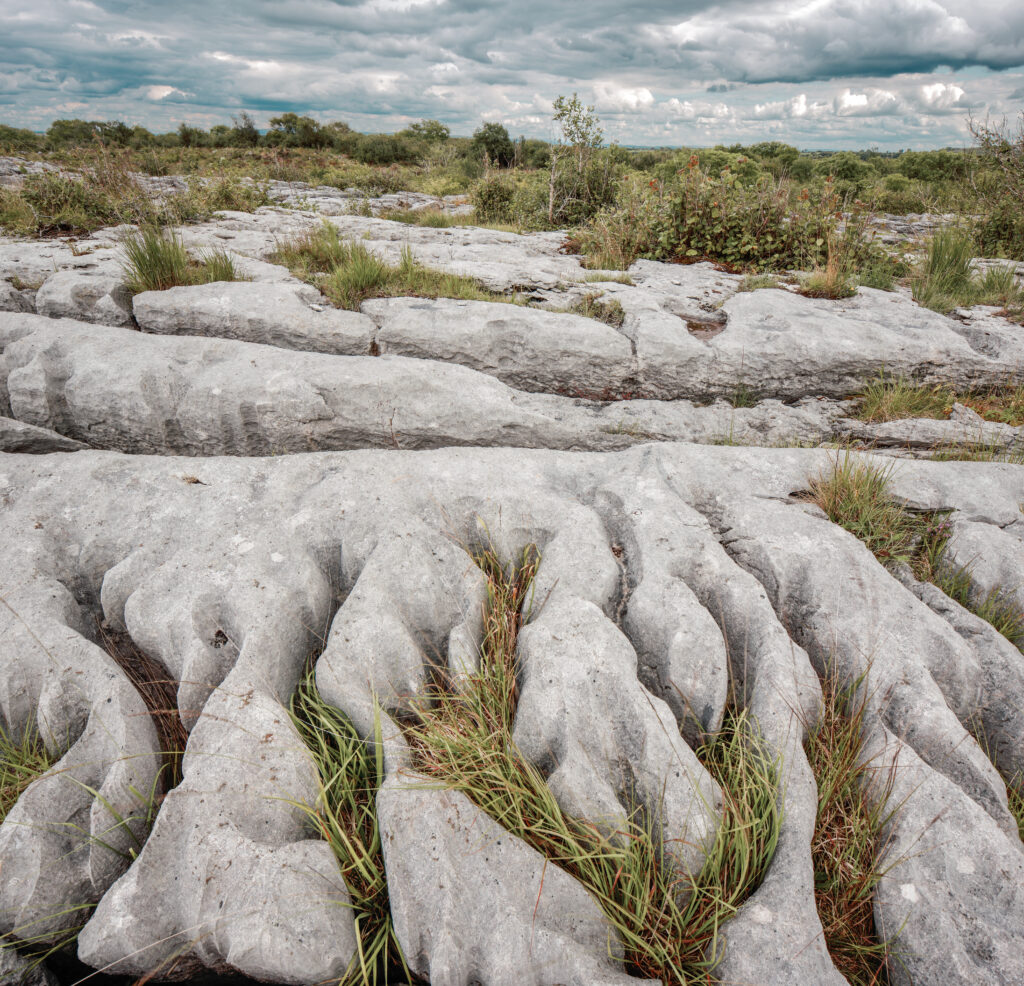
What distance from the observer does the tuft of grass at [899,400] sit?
16.8 ft

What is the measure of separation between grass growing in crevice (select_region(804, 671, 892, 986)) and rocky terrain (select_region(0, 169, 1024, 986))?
0.07m

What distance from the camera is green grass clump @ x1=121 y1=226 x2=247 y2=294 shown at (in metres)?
5.99

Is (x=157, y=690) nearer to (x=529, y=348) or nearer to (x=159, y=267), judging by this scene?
(x=529, y=348)

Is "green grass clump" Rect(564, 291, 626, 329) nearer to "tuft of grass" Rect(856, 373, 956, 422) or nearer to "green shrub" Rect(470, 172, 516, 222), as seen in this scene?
"tuft of grass" Rect(856, 373, 956, 422)

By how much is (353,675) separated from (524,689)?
0.85 meters

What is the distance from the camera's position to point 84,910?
236 centimetres

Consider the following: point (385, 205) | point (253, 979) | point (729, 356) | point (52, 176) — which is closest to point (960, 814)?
point (253, 979)

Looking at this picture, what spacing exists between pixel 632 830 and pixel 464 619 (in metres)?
1.28

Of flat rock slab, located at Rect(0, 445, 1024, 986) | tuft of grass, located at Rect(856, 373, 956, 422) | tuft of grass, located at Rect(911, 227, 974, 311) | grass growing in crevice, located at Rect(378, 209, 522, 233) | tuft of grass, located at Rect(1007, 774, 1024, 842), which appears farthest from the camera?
grass growing in crevice, located at Rect(378, 209, 522, 233)

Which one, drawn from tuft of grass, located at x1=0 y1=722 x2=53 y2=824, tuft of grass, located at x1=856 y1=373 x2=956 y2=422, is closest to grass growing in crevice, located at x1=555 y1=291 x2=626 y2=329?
tuft of grass, located at x1=856 y1=373 x2=956 y2=422

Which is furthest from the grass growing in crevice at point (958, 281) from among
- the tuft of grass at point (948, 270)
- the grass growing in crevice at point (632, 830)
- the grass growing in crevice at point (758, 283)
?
the grass growing in crevice at point (632, 830)

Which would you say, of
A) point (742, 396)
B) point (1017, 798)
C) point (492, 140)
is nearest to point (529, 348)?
point (742, 396)

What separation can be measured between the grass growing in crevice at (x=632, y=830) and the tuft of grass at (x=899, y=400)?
148 inches

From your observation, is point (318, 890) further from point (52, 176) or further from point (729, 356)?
point (52, 176)
